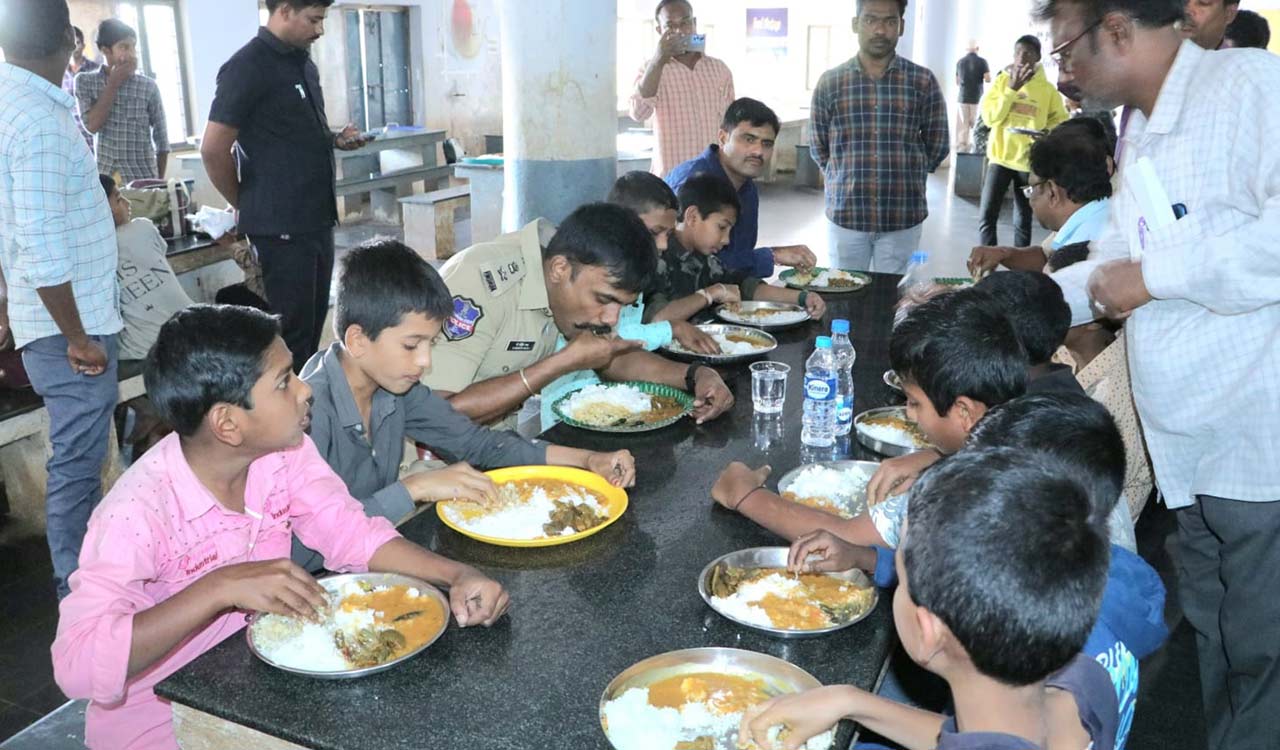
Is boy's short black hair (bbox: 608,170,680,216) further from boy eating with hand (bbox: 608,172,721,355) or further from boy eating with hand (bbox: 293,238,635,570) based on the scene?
boy eating with hand (bbox: 293,238,635,570)

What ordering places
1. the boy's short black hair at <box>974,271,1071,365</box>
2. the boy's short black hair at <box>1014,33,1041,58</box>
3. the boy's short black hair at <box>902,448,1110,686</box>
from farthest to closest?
the boy's short black hair at <box>1014,33,1041,58</box> < the boy's short black hair at <box>974,271,1071,365</box> < the boy's short black hair at <box>902,448,1110,686</box>

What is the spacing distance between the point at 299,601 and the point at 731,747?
0.69 metres

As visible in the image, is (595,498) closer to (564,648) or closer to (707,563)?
(707,563)

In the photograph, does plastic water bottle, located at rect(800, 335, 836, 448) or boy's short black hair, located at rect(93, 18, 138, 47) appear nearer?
plastic water bottle, located at rect(800, 335, 836, 448)

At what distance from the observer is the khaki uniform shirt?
2.59 meters

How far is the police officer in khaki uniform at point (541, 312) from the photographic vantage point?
2.54 meters

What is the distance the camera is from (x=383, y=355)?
2061 mm

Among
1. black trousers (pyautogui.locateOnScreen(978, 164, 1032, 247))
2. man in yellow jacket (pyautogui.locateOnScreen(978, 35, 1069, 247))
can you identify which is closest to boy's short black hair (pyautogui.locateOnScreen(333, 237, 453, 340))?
man in yellow jacket (pyautogui.locateOnScreen(978, 35, 1069, 247))

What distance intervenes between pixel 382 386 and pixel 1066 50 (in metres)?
1.70

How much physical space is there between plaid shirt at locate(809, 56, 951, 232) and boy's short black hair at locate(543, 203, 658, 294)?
2.64m

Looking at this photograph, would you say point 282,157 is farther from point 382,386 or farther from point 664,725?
point 664,725

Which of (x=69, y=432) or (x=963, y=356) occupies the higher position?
(x=963, y=356)

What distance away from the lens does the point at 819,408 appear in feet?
7.82

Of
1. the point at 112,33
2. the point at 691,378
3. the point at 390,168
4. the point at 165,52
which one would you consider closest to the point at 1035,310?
the point at 691,378
